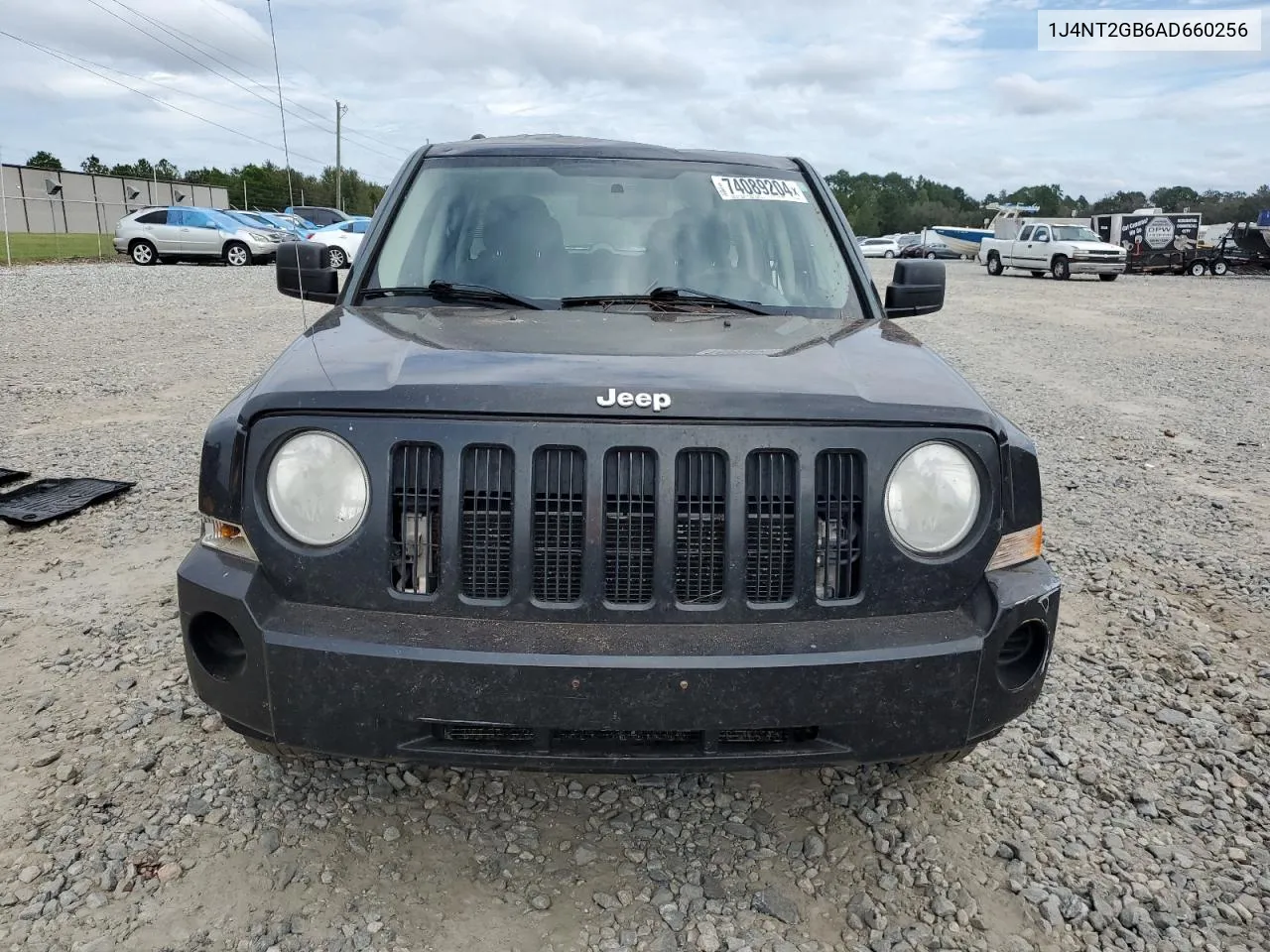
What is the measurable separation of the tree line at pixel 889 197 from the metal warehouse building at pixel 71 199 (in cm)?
638

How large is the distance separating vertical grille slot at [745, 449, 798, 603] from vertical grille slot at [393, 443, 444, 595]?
66cm

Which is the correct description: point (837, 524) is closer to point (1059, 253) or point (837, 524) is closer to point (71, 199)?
point (1059, 253)

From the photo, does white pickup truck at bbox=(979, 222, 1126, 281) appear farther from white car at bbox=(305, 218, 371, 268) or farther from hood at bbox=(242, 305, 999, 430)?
hood at bbox=(242, 305, 999, 430)

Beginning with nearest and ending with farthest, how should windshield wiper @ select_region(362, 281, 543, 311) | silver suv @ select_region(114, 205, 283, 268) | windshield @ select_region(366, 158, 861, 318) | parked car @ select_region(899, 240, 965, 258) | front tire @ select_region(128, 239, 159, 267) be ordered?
windshield wiper @ select_region(362, 281, 543, 311) → windshield @ select_region(366, 158, 861, 318) → silver suv @ select_region(114, 205, 283, 268) → front tire @ select_region(128, 239, 159, 267) → parked car @ select_region(899, 240, 965, 258)

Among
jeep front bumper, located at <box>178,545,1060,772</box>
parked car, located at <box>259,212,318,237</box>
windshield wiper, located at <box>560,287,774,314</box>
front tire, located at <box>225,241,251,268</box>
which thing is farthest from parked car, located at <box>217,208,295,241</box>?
jeep front bumper, located at <box>178,545,1060,772</box>

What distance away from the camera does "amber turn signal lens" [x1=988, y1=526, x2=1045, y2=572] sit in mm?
2240

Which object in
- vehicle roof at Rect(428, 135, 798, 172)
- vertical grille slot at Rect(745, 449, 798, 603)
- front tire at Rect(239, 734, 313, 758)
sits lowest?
front tire at Rect(239, 734, 313, 758)

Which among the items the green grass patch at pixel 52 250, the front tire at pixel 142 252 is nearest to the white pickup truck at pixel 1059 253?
the front tire at pixel 142 252

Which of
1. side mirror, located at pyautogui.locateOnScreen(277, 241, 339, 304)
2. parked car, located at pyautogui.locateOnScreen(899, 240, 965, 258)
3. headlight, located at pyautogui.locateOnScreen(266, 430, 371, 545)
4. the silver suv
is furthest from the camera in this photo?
parked car, located at pyautogui.locateOnScreen(899, 240, 965, 258)

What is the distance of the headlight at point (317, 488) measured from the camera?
6.90 feet

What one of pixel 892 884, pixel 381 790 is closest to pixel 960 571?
pixel 892 884

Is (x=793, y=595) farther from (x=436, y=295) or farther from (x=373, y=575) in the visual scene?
(x=436, y=295)

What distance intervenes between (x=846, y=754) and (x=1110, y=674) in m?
1.96

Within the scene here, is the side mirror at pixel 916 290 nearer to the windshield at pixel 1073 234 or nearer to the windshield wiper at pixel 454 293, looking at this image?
the windshield wiper at pixel 454 293
